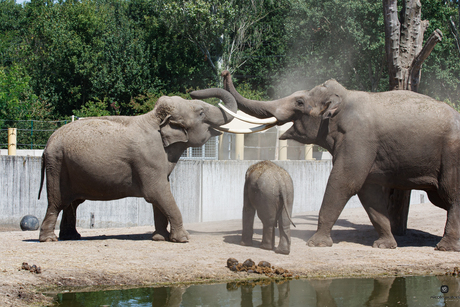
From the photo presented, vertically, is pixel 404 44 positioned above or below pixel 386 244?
above

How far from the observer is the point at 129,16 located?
41688mm

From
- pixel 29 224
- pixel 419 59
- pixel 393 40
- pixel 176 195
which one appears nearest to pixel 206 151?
pixel 176 195

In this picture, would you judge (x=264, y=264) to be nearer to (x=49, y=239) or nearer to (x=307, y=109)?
(x=307, y=109)

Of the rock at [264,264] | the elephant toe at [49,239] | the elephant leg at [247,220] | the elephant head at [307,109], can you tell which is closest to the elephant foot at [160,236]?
the elephant leg at [247,220]

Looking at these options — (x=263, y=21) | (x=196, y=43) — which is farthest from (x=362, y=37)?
(x=196, y=43)

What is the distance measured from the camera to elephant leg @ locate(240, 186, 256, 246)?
310 inches

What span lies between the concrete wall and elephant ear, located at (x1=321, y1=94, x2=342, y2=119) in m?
6.03

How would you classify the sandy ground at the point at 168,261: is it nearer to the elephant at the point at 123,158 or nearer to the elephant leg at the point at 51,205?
the elephant leg at the point at 51,205

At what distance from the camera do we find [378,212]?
831 centimetres

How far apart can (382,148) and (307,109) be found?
1374 mm

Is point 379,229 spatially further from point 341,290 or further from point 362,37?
point 362,37

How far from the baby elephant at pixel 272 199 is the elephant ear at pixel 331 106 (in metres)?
1.40

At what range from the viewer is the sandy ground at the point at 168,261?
596cm

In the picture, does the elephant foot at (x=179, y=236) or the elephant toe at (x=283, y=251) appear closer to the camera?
the elephant toe at (x=283, y=251)
